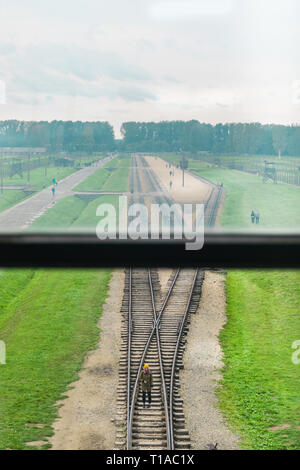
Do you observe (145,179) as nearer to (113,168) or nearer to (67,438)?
(113,168)

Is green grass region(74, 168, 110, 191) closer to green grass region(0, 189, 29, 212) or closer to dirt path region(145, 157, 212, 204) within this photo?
Result: dirt path region(145, 157, 212, 204)

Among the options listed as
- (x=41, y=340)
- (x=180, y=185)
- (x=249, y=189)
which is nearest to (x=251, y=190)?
(x=249, y=189)

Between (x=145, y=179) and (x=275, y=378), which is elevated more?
(x=145, y=179)

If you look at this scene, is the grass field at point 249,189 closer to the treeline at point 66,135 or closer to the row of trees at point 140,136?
the row of trees at point 140,136

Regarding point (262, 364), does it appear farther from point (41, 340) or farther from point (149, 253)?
point (149, 253)

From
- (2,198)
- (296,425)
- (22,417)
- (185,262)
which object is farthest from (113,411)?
(185,262)

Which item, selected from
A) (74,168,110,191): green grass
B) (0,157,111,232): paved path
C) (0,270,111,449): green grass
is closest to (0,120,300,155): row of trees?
(0,157,111,232): paved path
